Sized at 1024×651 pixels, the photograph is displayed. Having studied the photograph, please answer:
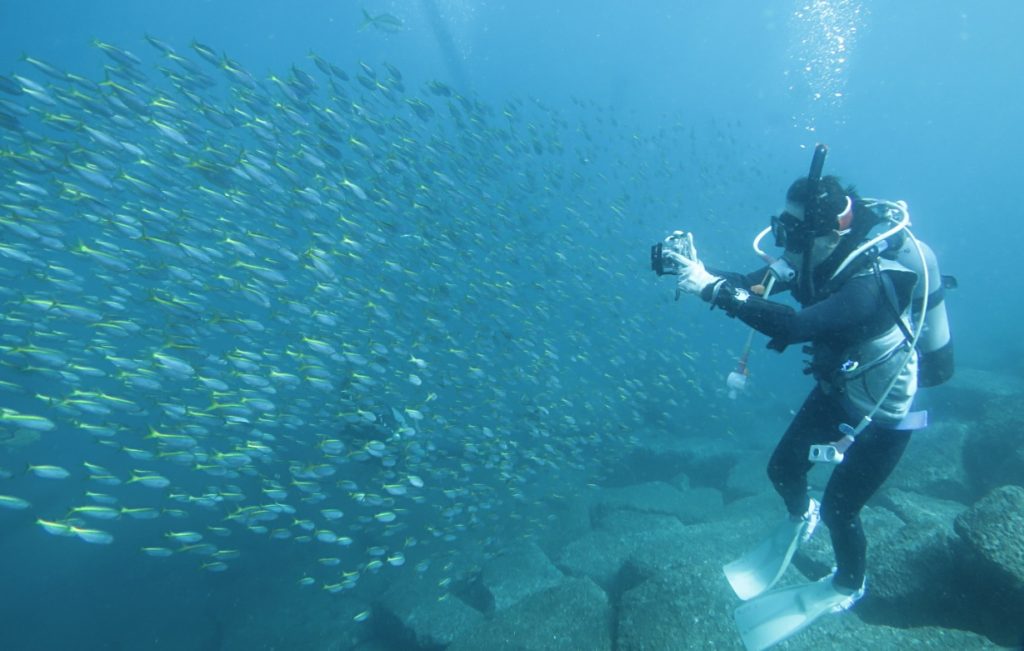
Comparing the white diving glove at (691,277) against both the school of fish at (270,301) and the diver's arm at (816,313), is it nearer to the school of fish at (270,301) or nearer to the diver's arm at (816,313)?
the diver's arm at (816,313)

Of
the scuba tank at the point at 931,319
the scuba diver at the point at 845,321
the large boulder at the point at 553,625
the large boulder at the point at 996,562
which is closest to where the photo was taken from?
the scuba diver at the point at 845,321

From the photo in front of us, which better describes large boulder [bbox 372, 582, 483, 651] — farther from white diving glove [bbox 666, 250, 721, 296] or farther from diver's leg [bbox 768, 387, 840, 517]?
white diving glove [bbox 666, 250, 721, 296]

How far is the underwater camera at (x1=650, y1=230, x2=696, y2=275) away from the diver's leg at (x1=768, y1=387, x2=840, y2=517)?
1.61m

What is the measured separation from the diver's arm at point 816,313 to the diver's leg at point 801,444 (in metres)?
1.20

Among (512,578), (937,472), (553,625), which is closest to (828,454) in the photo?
(553,625)

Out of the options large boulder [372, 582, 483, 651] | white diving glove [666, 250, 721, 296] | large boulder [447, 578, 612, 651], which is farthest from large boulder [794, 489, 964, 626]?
large boulder [372, 582, 483, 651]

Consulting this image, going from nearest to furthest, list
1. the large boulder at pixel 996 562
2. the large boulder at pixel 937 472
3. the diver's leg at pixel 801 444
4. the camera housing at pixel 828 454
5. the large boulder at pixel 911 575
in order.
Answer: the camera housing at pixel 828 454 → the diver's leg at pixel 801 444 → the large boulder at pixel 996 562 → the large boulder at pixel 911 575 → the large boulder at pixel 937 472

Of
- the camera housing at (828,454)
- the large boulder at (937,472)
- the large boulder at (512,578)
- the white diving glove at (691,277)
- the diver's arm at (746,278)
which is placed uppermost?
the diver's arm at (746,278)

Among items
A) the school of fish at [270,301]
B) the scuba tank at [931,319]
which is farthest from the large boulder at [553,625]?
the scuba tank at [931,319]

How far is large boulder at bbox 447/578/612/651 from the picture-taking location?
5969 millimetres

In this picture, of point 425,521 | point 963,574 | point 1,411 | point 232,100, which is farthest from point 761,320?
point 425,521

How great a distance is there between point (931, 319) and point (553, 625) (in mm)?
5312

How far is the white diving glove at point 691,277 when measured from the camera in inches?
122

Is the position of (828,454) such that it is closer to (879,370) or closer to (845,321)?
(879,370)
